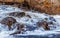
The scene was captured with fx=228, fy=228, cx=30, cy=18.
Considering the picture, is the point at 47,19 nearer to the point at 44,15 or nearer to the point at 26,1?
the point at 44,15

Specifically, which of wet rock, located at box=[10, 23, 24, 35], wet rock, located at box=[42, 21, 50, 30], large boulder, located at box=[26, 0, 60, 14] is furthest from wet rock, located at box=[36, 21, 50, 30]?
large boulder, located at box=[26, 0, 60, 14]

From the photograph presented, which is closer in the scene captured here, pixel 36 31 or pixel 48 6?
pixel 36 31

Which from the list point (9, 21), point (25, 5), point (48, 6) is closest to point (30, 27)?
point (9, 21)

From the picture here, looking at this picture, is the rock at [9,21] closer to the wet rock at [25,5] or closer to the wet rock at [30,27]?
the wet rock at [30,27]

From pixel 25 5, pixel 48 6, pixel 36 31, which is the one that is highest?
pixel 48 6

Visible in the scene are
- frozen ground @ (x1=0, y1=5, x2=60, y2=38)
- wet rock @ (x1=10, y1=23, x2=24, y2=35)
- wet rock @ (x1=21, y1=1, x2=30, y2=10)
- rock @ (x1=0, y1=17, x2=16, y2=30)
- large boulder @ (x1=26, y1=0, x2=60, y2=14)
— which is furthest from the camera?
wet rock @ (x1=21, y1=1, x2=30, y2=10)

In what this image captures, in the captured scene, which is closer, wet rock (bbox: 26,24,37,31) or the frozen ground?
the frozen ground

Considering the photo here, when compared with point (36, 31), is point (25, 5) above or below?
above

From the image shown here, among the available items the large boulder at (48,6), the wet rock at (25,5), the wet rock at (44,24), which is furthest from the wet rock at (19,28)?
the wet rock at (25,5)

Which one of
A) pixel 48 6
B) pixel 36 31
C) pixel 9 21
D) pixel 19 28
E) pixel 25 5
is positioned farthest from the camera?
pixel 25 5

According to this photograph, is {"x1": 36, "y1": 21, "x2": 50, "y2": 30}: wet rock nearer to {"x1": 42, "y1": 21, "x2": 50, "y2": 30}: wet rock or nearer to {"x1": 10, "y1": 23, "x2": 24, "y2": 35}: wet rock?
{"x1": 42, "y1": 21, "x2": 50, "y2": 30}: wet rock

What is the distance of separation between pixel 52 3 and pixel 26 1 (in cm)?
138

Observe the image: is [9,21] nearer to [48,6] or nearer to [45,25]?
[45,25]

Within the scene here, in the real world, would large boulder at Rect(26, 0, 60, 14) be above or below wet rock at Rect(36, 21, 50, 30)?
above
